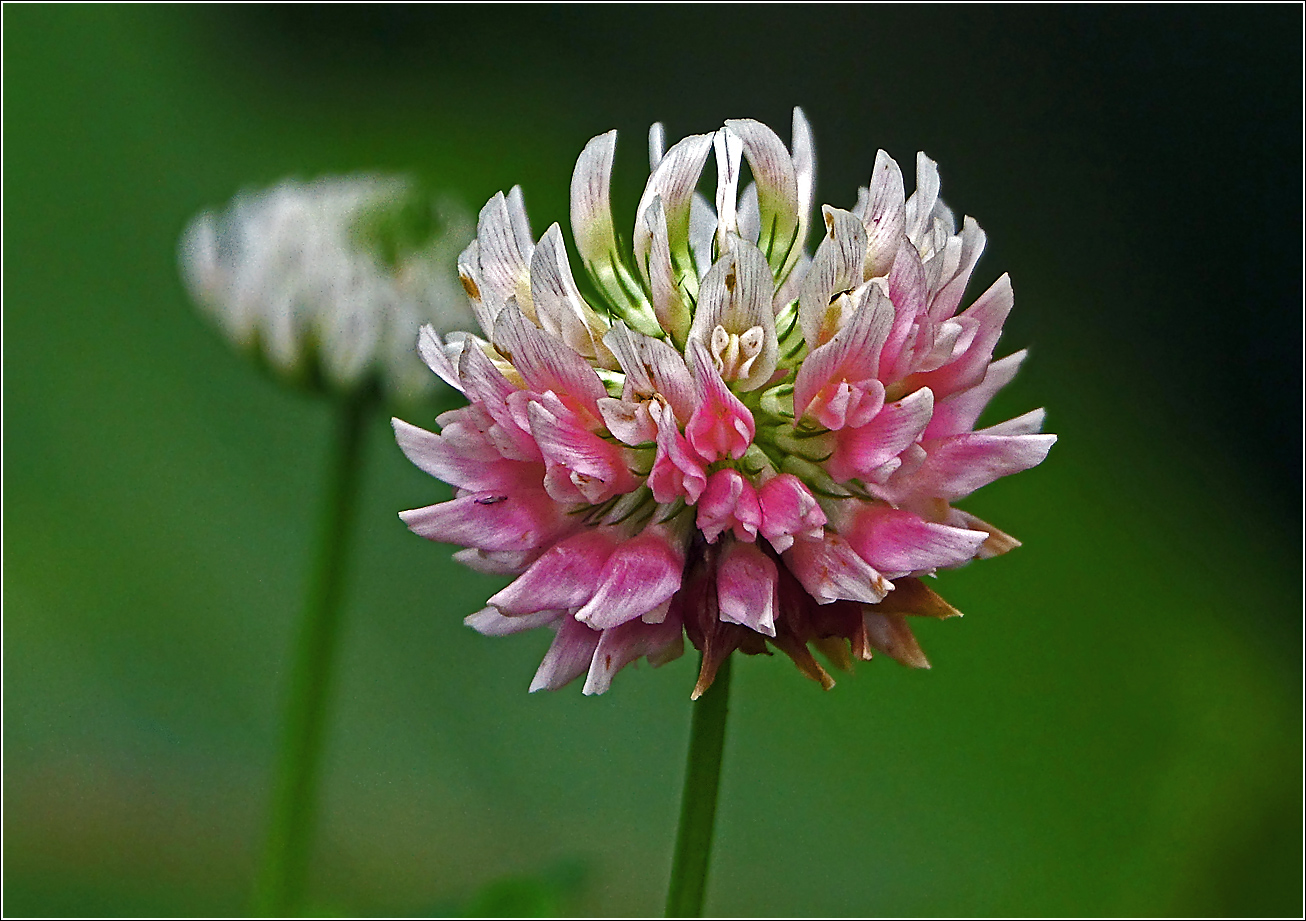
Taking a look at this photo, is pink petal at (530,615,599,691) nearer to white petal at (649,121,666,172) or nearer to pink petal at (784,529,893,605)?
pink petal at (784,529,893,605)

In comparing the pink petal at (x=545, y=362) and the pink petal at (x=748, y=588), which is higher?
the pink petal at (x=545, y=362)

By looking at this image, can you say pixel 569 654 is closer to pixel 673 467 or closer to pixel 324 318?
pixel 673 467

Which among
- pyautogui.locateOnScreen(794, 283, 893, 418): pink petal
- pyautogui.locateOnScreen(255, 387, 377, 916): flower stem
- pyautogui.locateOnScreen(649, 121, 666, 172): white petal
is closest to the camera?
pyautogui.locateOnScreen(794, 283, 893, 418): pink petal

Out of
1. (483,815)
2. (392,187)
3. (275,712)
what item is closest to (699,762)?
(392,187)

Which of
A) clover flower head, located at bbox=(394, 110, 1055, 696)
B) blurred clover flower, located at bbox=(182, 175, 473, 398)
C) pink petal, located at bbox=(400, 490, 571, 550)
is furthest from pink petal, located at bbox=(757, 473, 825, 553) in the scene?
blurred clover flower, located at bbox=(182, 175, 473, 398)

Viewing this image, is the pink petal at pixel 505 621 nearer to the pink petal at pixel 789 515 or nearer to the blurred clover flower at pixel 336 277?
the pink petal at pixel 789 515

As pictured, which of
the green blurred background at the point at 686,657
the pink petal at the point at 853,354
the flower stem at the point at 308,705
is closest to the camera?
the pink petal at the point at 853,354

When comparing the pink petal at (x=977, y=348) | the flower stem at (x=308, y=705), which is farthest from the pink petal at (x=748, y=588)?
the flower stem at (x=308, y=705)
